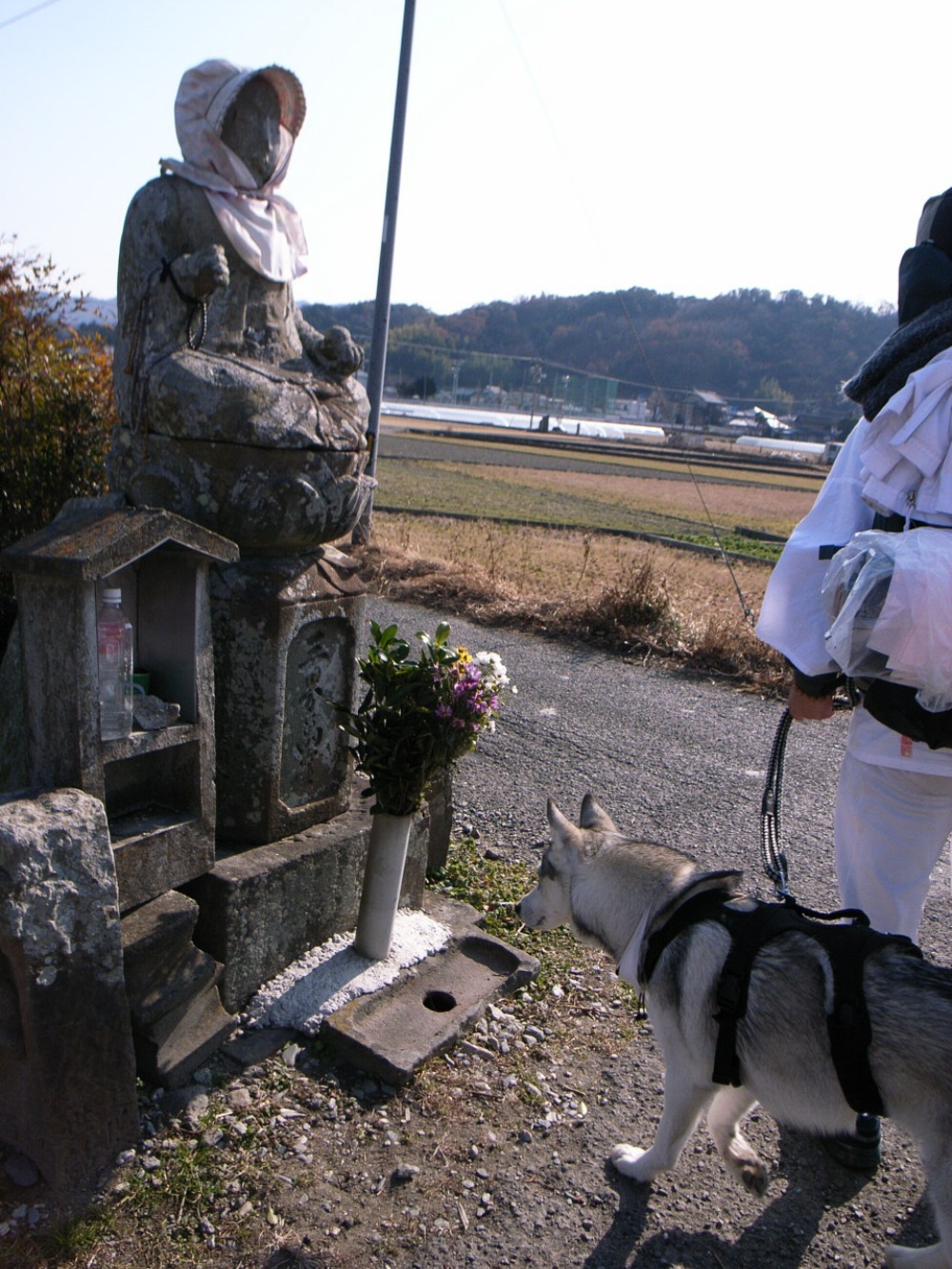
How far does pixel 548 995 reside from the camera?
368cm

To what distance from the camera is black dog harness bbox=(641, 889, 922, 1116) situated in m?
2.33

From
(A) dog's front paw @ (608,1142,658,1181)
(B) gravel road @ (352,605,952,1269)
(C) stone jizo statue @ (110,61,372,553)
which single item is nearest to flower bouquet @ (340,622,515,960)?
(C) stone jizo statue @ (110,61,372,553)

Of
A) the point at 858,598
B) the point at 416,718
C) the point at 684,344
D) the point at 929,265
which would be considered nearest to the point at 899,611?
the point at 858,598

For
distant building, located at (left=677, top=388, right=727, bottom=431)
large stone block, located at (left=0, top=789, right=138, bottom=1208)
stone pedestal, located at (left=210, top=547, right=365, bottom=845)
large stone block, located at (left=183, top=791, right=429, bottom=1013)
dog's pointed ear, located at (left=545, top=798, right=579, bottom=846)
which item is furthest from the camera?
distant building, located at (left=677, top=388, right=727, bottom=431)

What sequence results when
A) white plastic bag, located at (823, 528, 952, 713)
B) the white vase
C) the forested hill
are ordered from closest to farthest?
white plastic bag, located at (823, 528, 952, 713) < the white vase < the forested hill

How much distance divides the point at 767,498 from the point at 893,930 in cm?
3070

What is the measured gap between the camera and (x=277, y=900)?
3.34 m

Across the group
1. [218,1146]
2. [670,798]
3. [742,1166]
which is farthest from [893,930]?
[670,798]

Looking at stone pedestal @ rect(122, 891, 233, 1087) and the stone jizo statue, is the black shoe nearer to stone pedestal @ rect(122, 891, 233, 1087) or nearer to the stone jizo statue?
stone pedestal @ rect(122, 891, 233, 1087)

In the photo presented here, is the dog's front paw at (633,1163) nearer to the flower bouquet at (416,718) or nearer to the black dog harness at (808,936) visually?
the black dog harness at (808,936)

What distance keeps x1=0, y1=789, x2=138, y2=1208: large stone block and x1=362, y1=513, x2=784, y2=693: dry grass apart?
6.32 m

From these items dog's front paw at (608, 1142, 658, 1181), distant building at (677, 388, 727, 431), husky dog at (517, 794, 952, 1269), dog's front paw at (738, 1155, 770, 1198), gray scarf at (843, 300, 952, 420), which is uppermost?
→ gray scarf at (843, 300, 952, 420)

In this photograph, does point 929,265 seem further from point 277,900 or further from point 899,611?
point 277,900

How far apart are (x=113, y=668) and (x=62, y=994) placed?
0.87 meters
